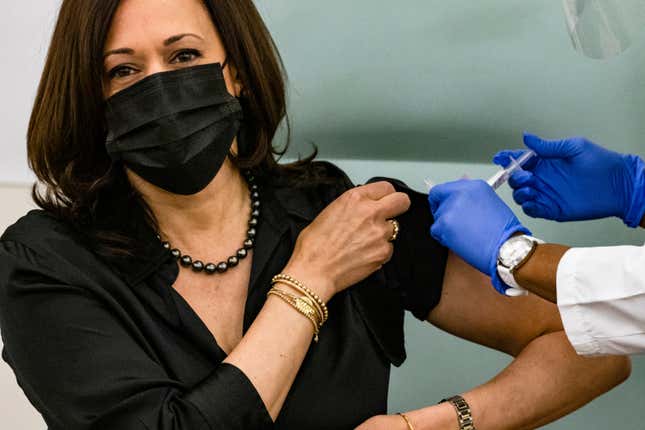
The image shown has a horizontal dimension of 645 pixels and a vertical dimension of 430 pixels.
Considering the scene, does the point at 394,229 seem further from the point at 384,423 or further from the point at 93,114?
the point at 93,114

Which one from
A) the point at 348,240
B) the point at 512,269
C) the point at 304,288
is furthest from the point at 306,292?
the point at 512,269

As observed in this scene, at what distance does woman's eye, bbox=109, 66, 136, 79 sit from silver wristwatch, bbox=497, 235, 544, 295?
29.6 inches

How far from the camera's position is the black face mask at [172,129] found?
5.48 feet

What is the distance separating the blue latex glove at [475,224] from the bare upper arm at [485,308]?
0.18m

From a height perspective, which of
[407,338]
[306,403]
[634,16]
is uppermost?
[634,16]

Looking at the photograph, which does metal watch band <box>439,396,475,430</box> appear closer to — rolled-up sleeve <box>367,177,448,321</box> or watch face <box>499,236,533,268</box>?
rolled-up sleeve <box>367,177,448,321</box>

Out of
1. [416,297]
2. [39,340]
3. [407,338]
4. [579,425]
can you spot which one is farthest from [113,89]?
→ [579,425]

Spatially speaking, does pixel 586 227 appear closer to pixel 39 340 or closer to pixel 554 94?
pixel 554 94

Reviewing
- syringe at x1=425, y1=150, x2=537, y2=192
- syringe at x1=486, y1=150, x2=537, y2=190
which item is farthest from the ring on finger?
syringe at x1=486, y1=150, x2=537, y2=190

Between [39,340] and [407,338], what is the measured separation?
40.7 inches

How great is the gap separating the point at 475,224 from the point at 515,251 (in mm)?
110

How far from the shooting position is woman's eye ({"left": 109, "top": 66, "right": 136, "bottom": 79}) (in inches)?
68.3

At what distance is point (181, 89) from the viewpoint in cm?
169

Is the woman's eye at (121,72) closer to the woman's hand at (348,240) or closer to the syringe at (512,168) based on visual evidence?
the woman's hand at (348,240)
